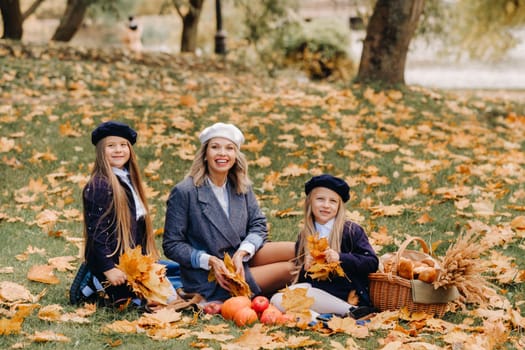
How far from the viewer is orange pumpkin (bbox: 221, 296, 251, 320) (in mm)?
3914

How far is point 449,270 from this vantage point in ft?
12.9

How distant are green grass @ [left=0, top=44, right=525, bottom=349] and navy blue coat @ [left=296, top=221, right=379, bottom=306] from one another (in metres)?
0.50

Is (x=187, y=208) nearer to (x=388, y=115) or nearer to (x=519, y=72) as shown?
(x=388, y=115)

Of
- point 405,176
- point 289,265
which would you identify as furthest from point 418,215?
point 289,265

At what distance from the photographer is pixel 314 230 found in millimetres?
4289

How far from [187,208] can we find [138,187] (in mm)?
325

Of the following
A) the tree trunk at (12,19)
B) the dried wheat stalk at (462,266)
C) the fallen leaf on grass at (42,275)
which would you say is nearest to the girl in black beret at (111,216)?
the fallen leaf on grass at (42,275)

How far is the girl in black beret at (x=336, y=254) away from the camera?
13.3 feet

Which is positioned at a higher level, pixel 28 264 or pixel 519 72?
pixel 519 72

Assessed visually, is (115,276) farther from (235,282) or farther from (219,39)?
(219,39)

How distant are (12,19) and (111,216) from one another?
11746mm

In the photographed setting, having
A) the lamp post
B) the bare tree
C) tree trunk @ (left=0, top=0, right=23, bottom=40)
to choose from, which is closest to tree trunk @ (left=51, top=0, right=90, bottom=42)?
tree trunk @ (left=0, top=0, right=23, bottom=40)

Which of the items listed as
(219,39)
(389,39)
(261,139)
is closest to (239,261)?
(261,139)

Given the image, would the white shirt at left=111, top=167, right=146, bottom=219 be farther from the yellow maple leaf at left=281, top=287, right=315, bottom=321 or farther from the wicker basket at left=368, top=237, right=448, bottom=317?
the wicker basket at left=368, top=237, right=448, bottom=317
